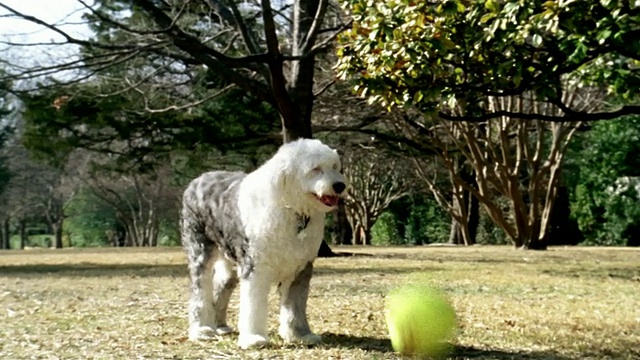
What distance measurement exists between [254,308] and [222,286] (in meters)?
0.81

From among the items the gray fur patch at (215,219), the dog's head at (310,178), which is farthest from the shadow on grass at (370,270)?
the dog's head at (310,178)

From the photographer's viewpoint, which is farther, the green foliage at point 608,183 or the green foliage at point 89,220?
the green foliage at point 89,220

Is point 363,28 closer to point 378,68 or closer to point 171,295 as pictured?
point 378,68

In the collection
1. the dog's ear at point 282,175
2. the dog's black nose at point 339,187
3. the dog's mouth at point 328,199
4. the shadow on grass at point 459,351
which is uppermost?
the dog's ear at point 282,175

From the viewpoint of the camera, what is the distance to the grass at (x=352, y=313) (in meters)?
5.75

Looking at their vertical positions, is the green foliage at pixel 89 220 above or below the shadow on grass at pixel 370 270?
above

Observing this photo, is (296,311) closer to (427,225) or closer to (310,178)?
(310,178)

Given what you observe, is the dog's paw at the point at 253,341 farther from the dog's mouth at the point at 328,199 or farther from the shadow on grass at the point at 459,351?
the dog's mouth at the point at 328,199

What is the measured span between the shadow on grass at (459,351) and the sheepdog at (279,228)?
1.00ft

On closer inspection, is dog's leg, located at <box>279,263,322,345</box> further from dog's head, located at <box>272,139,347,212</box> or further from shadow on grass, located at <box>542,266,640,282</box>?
shadow on grass, located at <box>542,266,640,282</box>

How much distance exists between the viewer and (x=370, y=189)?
3394 centimetres

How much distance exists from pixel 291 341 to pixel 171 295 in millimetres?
4065

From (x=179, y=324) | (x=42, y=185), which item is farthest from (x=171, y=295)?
(x=42, y=185)

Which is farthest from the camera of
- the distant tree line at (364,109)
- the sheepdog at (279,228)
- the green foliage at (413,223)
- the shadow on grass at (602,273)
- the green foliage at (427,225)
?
the green foliage at (413,223)
